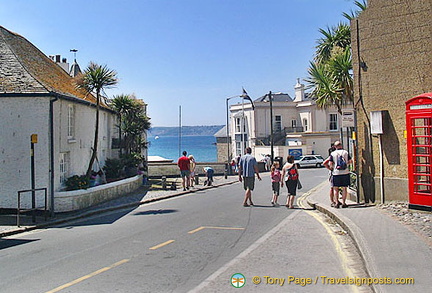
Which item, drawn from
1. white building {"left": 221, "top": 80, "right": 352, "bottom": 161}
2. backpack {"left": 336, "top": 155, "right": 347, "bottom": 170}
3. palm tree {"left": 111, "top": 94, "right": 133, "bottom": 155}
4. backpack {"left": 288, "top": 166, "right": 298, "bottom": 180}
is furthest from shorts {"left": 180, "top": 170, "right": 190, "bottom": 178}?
white building {"left": 221, "top": 80, "right": 352, "bottom": 161}

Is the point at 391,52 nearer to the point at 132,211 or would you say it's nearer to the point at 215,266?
the point at 215,266

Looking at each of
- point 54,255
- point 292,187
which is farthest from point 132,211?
point 54,255

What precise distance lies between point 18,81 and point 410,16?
1263 centimetres

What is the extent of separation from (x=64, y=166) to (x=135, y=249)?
9586 millimetres

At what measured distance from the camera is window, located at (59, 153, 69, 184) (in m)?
17.7

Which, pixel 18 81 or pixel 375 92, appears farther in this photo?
pixel 18 81

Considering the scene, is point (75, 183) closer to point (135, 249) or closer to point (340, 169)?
point (135, 249)

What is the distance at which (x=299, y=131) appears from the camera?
5941 cm

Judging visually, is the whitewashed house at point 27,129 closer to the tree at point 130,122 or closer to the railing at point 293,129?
the tree at point 130,122

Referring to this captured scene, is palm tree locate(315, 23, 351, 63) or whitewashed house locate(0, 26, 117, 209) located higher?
palm tree locate(315, 23, 351, 63)

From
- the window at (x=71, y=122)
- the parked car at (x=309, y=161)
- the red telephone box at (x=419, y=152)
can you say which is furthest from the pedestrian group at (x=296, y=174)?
the parked car at (x=309, y=161)

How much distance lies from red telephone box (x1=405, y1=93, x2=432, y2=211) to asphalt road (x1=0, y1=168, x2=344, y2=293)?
111 inches

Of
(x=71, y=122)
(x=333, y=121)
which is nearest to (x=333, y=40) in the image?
(x=71, y=122)

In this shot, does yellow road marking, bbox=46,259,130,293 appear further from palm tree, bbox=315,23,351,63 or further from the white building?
the white building
